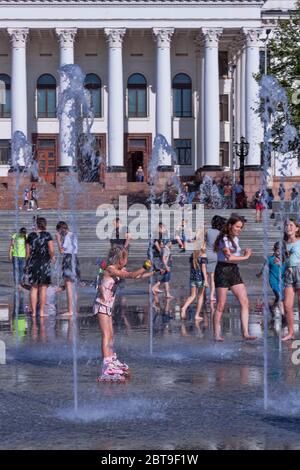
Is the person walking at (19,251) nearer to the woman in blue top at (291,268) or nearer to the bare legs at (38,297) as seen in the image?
the bare legs at (38,297)

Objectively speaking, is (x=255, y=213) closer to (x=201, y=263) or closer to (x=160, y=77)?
(x=160, y=77)

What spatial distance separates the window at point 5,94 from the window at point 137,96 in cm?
710

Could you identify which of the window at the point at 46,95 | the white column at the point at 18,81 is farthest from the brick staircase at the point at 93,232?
the window at the point at 46,95

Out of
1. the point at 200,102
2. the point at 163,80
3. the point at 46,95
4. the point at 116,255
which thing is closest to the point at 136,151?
the point at 200,102

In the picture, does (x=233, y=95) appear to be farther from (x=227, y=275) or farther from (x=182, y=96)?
(x=227, y=275)

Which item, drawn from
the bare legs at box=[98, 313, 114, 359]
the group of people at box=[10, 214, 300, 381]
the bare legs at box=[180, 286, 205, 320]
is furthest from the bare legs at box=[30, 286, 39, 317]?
the bare legs at box=[98, 313, 114, 359]

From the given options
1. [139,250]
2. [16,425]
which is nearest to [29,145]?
[139,250]

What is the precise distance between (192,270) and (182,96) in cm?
5014

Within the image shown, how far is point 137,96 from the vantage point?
225ft

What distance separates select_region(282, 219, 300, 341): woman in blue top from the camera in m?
15.5

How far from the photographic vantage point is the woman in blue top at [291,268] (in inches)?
611

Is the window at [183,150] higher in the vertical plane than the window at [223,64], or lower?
lower

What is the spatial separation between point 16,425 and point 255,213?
4246 cm

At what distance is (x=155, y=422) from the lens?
993cm
